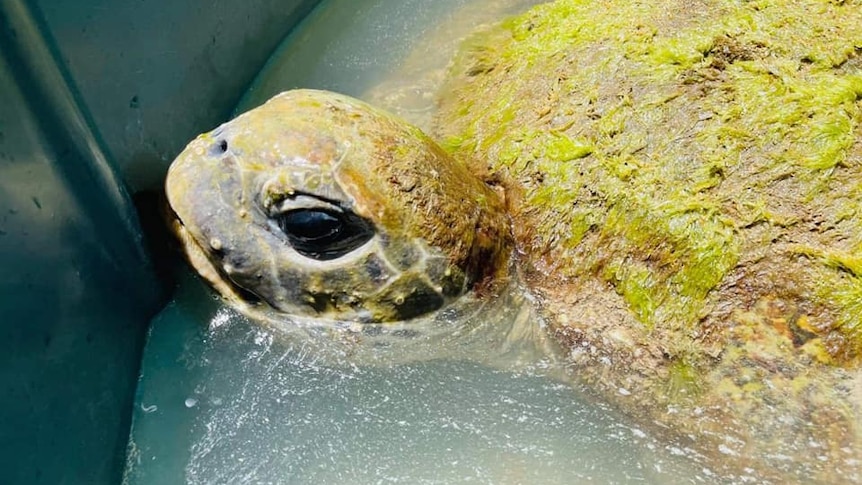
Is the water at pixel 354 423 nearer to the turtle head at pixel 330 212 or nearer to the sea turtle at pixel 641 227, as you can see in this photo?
the sea turtle at pixel 641 227

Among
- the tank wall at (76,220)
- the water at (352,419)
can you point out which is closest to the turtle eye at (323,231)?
the water at (352,419)

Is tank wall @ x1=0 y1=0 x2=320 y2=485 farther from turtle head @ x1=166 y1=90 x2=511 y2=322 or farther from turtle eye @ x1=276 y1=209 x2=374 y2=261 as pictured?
turtle eye @ x1=276 y1=209 x2=374 y2=261

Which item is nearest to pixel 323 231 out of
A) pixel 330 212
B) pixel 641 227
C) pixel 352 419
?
pixel 330 212

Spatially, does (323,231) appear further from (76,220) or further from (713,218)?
(713,218)

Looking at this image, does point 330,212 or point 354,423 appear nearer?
point 330,212

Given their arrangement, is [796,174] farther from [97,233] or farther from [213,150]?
[97,233]

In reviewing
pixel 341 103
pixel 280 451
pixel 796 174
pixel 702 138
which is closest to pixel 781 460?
pixel 796 174

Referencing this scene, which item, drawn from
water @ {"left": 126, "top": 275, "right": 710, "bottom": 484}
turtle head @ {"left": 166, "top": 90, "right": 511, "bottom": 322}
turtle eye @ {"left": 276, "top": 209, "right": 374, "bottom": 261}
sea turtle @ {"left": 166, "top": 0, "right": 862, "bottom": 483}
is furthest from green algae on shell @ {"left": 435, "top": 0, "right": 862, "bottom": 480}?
turtle eye @ {"left": 276, "top": 209, "right": 374, "bottom": 261}
